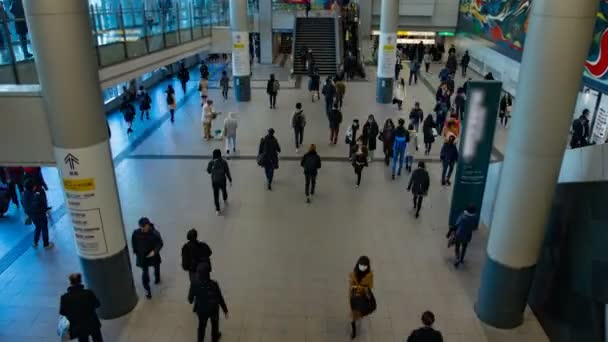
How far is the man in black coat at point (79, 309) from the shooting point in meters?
5.74

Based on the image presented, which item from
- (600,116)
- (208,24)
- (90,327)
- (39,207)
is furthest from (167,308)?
(208,24)

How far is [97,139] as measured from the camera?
6246mm

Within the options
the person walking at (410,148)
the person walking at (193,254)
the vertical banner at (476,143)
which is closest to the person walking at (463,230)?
the vertical banner at (476,143)

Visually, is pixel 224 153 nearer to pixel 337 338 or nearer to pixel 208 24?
pixel 337 338

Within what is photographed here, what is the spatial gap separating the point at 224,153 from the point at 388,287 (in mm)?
7659

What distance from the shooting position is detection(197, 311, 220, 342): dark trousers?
20.1 ft

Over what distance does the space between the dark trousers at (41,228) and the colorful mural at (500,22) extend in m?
18.6

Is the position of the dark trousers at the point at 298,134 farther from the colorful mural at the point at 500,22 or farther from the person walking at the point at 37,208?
the colorful mural at the point at 500,22

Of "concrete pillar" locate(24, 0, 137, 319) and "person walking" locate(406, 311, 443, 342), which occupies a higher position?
"concrete pillar" locate(24, 0, 137, 319)

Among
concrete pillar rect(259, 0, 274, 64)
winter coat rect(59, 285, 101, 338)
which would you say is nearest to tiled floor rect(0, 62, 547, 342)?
winter coat rect(59, 285, 101, 338)

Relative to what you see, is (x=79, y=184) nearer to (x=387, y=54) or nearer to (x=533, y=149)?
(x=533, y=149)

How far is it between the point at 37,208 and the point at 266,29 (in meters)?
24.5

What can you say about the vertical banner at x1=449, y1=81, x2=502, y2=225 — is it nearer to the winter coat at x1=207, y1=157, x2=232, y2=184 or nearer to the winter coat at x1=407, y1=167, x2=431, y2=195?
the winter coat at x1=407, y1=167, x2=431, y2=195

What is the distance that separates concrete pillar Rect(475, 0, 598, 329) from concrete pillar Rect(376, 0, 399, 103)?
1485 centimetres
